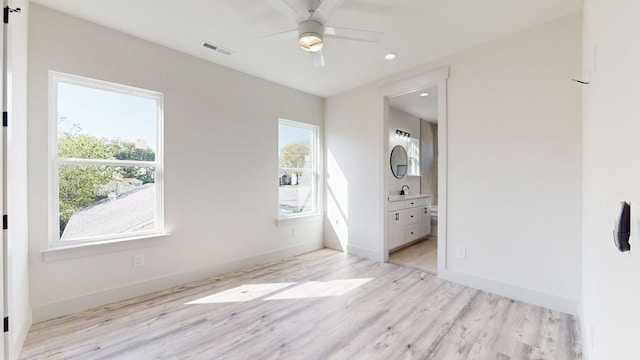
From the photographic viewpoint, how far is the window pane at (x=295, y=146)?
172 inches

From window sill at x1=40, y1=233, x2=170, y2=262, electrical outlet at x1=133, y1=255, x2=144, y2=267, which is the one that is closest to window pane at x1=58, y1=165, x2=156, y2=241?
window sill at x1=40, y1=233, x2=170, y2=262

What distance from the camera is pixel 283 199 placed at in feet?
14.3

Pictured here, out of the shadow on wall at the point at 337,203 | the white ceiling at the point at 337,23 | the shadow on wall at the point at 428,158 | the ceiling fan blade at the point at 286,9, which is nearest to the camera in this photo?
the ceiling fan blade at the point at 286,9

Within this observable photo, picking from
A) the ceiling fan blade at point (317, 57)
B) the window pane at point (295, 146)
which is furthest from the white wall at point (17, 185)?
the window pane at point (295, 146)

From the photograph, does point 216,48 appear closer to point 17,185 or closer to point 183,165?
point 183,165

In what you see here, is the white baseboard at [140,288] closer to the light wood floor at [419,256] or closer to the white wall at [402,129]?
the light wood floor at [419,256]

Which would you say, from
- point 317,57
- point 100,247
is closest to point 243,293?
point 100,247

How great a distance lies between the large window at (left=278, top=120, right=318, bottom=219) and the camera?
4.36m

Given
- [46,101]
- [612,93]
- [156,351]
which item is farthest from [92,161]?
[612,93]

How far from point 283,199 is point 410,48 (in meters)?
2.76

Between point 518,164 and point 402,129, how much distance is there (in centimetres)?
288

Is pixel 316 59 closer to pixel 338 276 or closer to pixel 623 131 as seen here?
pixel 623 131

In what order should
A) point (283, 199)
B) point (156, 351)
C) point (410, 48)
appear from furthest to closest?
point (283, 199) < point (410, 48) < point (156, 351)

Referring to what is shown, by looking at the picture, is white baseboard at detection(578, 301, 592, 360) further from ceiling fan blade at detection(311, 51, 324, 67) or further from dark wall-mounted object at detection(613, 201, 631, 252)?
ceiling fan blade at detection(311, 51, 324, 67)
